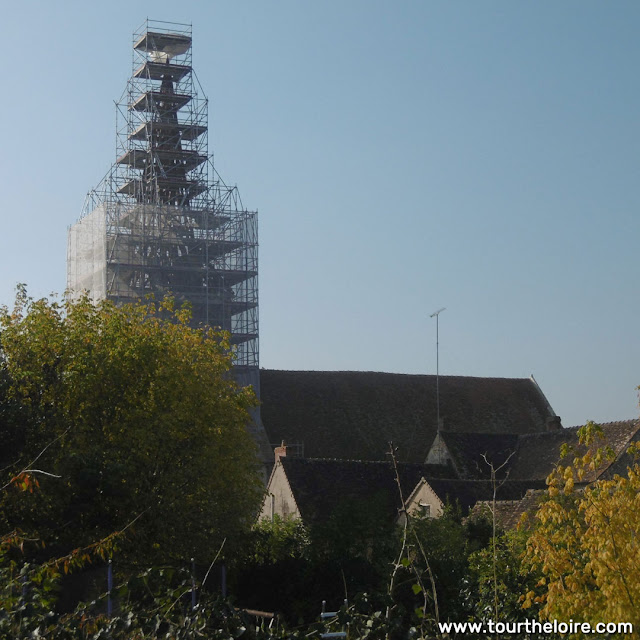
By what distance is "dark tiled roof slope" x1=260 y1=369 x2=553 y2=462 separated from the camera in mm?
45800

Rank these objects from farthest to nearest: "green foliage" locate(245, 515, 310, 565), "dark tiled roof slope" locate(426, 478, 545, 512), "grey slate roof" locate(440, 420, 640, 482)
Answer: "grey slate roof" locate(440, 420, 640, 482)
"dark tiled roof slope" locate(426, 478, 545, 512)
"green foliage" locate(245, 515, 310, 565)

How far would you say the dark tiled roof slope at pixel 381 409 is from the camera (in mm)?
45800

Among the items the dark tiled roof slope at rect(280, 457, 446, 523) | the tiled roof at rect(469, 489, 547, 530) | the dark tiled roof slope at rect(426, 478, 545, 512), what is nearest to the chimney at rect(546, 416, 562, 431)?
the dark tiled roof slope at rect(280, 457, 446, 523)

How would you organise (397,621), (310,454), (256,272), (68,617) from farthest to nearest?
1. (256,272)
2. (310,454)
3. (68,617)
4. (397,621)

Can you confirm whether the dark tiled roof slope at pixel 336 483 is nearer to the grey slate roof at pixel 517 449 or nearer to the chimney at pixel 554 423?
the grey slate roof at pixel 517 449

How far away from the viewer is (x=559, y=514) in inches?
467

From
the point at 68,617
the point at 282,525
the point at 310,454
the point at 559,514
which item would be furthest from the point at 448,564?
the point at 310,454

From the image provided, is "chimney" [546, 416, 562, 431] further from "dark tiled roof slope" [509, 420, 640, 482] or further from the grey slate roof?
"dark tiled roof slope" [509, 420, 640, 482]

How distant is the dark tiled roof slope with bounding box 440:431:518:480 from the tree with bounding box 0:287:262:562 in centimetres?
1540

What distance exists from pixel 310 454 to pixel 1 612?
123 ft

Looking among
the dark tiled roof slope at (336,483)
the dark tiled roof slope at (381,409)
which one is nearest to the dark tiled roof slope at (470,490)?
the dark tiled roof slope at (336,483)

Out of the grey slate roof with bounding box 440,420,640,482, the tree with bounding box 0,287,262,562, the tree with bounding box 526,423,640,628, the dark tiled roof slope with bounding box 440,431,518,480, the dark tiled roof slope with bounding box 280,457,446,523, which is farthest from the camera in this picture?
the dark tiled roof slope with bounding box 440,431,518,480

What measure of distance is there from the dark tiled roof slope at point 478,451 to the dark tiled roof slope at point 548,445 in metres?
0.43

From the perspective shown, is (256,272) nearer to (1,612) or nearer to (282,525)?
(282,525)
